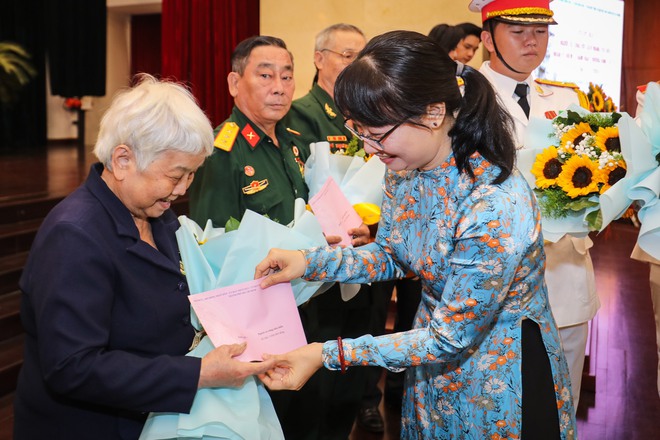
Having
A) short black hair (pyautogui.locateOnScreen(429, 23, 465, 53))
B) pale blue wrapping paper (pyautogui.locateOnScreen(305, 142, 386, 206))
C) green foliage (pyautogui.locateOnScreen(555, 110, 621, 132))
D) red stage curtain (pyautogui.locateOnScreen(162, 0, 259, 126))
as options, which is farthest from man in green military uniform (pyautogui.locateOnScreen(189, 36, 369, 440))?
red stage curtain (pyautogui.locateOnScreen(162, 0, 259, 126))

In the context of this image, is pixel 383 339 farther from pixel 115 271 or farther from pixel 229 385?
pixel 115 271

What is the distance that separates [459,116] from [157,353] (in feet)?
2.79

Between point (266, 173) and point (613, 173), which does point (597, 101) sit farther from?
point (266, 173)

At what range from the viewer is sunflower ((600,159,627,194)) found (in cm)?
173

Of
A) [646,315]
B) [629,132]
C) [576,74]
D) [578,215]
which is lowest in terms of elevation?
[646,315]

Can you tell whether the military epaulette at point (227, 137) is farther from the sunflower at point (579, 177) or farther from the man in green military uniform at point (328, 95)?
the sunflower at point (579, 177)

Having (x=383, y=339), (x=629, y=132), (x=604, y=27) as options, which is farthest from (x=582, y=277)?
(x=604, y=27)

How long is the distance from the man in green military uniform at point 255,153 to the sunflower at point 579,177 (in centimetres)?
104

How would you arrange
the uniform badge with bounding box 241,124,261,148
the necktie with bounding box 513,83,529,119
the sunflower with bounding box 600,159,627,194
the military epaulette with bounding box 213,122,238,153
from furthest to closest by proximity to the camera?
the necktie with bounding box 513,83,529,119 < the uniform badge with bounding box 241,124,261,148 < the military epaulette with bounding box 213,122,238,153 < the sunflower with bounding box 600,159,627,194

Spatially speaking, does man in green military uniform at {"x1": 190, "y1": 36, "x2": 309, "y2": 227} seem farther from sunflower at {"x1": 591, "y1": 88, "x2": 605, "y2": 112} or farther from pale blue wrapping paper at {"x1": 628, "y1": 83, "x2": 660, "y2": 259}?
pale blue wrapping paper at {"x1": 628, "y1": 83, "x2": 660, "y2": 259}

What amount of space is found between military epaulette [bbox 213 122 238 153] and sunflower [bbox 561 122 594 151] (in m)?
1.20

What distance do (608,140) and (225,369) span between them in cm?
118

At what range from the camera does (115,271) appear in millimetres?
1402

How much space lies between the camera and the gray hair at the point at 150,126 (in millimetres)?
1438
